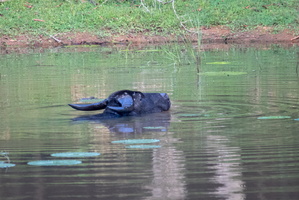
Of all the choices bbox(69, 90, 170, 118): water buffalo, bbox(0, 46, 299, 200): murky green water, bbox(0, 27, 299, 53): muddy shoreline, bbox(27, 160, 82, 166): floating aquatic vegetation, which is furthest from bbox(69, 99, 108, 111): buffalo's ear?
bbox(0, 27, 299, 53): muddy shoreline

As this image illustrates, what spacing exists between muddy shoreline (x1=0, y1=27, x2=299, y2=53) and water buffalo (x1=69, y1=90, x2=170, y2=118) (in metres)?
11.3

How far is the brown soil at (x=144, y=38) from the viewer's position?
744 inches

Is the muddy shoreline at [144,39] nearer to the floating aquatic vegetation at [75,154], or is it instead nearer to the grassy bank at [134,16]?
the grassy bank at [134,16]

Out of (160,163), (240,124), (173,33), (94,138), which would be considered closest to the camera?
(160,163)

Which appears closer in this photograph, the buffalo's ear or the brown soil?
the buffalo's ear

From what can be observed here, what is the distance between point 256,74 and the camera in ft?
35.9

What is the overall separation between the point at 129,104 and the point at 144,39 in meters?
12.2

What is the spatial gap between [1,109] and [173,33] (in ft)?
39.1

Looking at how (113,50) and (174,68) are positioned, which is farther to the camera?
(113,50)

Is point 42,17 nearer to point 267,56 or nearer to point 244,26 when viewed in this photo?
point 244,26

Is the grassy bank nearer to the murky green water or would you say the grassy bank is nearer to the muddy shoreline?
the muddy shoreline

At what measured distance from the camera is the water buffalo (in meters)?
7.15

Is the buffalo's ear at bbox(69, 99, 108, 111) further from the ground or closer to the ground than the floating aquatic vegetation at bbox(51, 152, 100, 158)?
further from the ground

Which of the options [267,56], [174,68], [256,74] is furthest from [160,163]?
[267,56]
